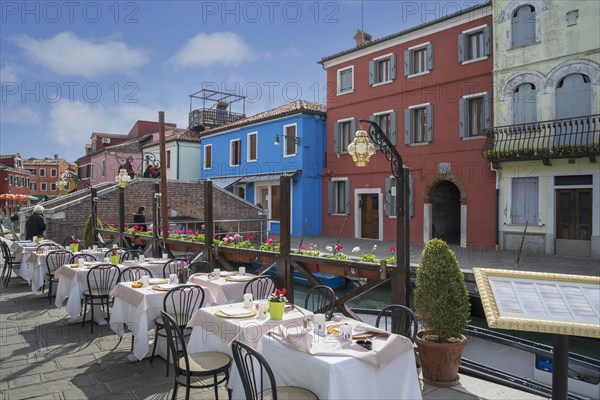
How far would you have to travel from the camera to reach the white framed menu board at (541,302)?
7.75ft

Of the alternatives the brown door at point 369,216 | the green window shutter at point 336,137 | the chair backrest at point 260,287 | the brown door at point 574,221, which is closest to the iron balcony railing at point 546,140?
the brown door at point 574,221

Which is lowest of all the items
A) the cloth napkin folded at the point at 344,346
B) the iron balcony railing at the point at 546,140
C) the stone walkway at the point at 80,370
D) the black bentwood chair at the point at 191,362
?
the stone walkway at the point at 80,370

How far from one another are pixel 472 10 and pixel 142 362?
612 inches

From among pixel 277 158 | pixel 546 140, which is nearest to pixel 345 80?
pixel 277 158

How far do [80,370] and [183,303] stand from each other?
1280 mm

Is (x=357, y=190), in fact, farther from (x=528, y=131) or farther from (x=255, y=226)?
(x=528, y=131)

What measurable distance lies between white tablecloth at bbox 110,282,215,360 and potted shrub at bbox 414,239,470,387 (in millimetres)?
2626

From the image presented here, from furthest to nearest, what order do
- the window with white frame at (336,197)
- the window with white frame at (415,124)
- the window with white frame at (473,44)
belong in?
the window with white frame at (336,197), the window with white frame at (415,124), the window with white frame at (473,44)

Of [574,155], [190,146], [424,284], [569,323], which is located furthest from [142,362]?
[190,146]

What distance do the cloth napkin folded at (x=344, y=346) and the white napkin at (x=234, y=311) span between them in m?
0.77

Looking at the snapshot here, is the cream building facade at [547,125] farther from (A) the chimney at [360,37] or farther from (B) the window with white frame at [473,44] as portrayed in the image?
(A) the chimney at [360,37]

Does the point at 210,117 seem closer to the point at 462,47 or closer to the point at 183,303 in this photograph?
the point at 462,47

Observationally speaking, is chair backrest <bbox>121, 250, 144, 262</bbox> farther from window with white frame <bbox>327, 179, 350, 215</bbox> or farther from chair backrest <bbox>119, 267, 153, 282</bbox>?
window with white frame <bbox>327, 179, 350, 215</bbox>

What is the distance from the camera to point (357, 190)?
1922 cm
